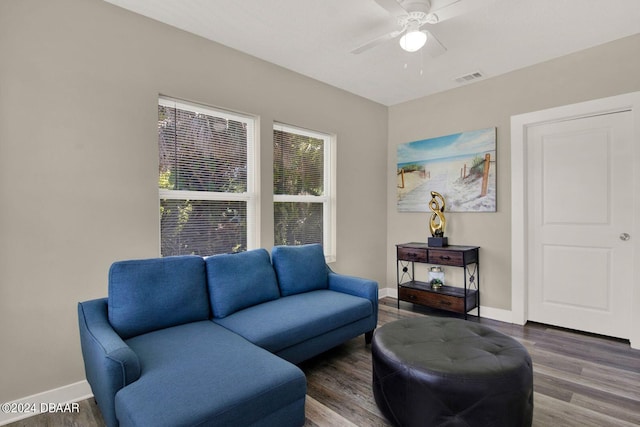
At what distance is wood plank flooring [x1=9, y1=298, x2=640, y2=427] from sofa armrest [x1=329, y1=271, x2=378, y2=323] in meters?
0.45

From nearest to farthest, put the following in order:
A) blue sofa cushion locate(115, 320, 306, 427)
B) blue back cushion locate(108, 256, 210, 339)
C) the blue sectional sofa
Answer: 1. blue sofa cushion locate(115, 320, 306, 427)
2. the blue sectional sofa
3. blue back cushion locate(108, 256, 210, 339)

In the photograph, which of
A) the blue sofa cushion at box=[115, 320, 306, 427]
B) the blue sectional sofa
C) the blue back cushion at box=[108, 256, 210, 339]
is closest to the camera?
the blue sofa cushion at box=[115, 320, 306, 427]

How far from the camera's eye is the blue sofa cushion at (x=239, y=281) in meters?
2.42

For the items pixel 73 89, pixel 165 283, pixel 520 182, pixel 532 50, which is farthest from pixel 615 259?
pixel 73 89

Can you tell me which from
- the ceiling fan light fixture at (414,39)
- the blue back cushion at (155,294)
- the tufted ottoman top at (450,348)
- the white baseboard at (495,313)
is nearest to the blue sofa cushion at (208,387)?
the blue back cushion at (155,294)

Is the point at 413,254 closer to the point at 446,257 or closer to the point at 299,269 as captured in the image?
the point at 446,257

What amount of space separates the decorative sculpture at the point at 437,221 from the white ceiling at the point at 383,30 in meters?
1.40

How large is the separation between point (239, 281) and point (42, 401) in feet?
4.57

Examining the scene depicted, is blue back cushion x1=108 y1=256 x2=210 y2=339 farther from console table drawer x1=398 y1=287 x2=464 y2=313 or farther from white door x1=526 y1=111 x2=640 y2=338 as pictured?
white door x1=526 y1=111 x2=640 y2=338

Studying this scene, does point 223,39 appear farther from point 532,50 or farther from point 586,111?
point 586,111

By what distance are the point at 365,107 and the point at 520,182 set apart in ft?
6.70

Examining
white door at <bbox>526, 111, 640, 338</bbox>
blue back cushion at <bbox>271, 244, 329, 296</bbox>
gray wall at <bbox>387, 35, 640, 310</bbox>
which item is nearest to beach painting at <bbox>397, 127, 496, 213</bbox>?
gray wall at <bbox>387, 35, 640, 310</bbox>

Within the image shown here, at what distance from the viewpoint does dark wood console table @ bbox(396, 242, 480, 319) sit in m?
3.49

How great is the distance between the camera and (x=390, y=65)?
3.29 meters
